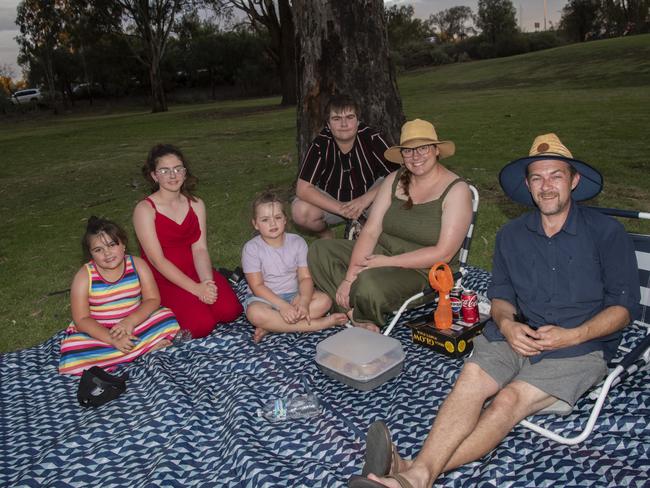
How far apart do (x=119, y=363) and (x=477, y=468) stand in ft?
8.42

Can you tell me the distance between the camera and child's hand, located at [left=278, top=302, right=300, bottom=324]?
13.1 feet

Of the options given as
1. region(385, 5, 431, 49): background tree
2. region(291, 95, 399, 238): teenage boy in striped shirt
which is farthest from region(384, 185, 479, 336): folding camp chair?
region(385, 5, 431, 49): background tree

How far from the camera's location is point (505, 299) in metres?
3.06

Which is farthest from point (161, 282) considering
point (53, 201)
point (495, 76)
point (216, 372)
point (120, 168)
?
point (495, 76)

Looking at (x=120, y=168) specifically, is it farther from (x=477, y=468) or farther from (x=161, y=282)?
(x=477, y=468)

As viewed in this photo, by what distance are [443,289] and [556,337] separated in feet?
3.50

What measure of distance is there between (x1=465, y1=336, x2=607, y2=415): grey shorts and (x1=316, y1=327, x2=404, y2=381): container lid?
25.6 inches

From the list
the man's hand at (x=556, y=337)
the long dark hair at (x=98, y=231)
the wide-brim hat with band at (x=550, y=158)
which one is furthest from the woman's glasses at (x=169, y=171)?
the man's hand at (x=556, y=337)

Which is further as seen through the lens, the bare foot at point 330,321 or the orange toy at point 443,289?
the bare foot at point 330,321

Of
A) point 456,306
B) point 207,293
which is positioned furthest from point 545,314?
point 207,293

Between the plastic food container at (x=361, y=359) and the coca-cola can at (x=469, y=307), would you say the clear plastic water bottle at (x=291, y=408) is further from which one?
the coca-cola can at (x=469, y=307)

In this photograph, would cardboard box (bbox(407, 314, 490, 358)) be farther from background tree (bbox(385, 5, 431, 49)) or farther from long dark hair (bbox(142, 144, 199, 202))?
background tree (bbox(385, 5, 431, 49))

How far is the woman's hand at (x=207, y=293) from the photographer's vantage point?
4.30 m

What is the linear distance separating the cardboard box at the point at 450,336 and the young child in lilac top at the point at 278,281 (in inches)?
25.4
